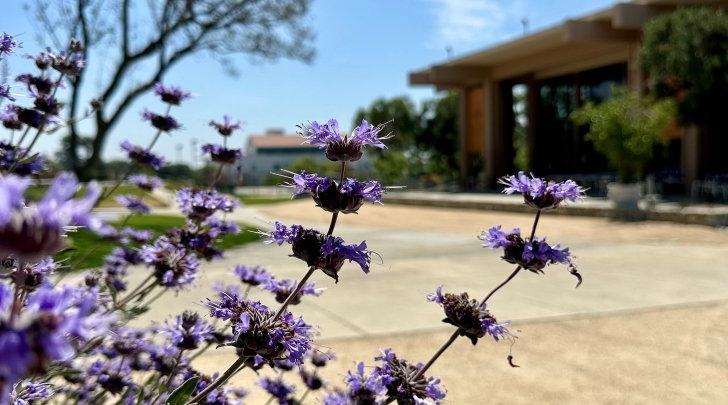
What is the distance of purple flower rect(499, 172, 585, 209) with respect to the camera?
1527mm

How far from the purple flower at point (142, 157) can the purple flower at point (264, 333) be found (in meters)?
1.78

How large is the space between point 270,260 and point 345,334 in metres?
4.28

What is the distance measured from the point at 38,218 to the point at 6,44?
4.21 feet

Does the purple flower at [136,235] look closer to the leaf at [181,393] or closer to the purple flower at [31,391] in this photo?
the purple flower at [31,391]

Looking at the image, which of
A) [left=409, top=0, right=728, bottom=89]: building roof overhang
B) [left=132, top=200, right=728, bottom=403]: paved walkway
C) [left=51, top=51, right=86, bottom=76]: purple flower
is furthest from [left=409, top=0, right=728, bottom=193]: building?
[left=51, top=51, right=86, bottom=76]: purple flower

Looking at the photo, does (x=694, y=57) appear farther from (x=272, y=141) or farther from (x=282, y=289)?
(x=272, y=141)

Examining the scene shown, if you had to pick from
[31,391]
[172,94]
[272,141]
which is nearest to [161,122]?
[172,94]

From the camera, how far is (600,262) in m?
7.91

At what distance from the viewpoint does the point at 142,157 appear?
3.04 metres

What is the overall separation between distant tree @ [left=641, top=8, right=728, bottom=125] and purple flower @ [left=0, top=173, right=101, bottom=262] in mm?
15719

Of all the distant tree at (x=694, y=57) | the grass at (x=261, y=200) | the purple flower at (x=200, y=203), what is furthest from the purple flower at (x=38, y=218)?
the grass at (x=261, y=200)

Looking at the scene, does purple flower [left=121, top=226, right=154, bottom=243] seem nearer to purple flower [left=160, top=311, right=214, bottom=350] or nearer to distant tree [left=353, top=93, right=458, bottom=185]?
purple flower [left=160, top=311, right=214, bottom=350]

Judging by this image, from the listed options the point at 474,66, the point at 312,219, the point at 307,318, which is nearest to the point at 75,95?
the point at 312,219

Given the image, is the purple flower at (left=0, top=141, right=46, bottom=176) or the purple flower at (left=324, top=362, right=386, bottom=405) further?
the purple flower at (left=0, top=141, right=46, bottom=176)
